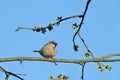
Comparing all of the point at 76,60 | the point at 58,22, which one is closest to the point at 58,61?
the point at 76,60

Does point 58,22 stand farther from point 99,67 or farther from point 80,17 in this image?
point 99,67

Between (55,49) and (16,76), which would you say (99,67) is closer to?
(16,76)

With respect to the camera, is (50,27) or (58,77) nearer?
(58,77)

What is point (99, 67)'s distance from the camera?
4.77 metres

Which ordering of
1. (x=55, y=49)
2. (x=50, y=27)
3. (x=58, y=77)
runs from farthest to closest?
(x=55, y=49) < (x=50, y=27) < (x=58, y=77)

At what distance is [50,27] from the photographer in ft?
15.2

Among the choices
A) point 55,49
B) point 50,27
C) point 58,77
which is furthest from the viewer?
point 55,49

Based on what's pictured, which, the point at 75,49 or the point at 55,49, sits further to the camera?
the point at 55,49

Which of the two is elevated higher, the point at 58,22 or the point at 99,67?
the point at 58,22

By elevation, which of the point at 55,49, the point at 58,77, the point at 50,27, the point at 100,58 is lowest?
the point at 58,77

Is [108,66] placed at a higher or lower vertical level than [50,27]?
lower

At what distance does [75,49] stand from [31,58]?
666 mm

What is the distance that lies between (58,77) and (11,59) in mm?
660

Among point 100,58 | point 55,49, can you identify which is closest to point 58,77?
point 100,58
